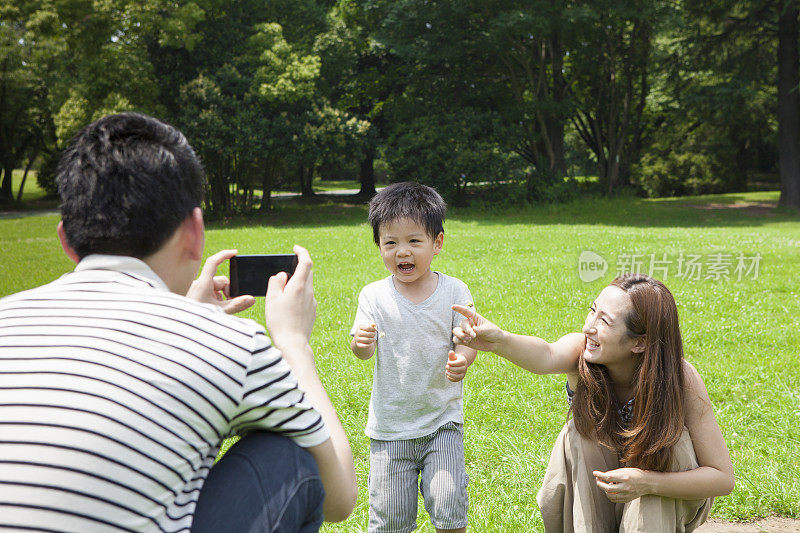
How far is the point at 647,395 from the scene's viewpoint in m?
2.14

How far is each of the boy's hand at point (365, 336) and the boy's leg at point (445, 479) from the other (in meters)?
0.43

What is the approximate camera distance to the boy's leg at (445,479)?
95.0 inches

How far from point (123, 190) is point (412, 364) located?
145 cm

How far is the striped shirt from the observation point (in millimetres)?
1138

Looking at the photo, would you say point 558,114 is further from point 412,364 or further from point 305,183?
point 412,364

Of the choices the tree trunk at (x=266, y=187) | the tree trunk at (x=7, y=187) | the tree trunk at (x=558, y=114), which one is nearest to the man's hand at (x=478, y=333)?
the tree trunk at (x=266, y=187)

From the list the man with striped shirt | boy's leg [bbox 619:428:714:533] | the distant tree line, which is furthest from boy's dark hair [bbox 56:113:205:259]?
the distant tree line

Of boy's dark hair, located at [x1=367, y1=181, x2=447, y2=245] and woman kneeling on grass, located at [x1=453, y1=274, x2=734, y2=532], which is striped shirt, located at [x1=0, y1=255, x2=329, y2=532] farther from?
boy's dark hair, located at [x1=367, y1=181, x2=447, y2=245]

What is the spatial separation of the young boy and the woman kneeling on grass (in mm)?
305

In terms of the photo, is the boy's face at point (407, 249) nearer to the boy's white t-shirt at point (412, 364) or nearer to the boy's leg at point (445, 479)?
the boy's white t-shirt at point (412, 364)

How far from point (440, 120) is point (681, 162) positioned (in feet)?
43.3

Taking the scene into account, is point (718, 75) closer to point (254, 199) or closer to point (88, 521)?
point (254, 199)

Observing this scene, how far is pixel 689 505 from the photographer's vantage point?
2162 mm

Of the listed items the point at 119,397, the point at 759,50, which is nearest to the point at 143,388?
the point at 119,397
